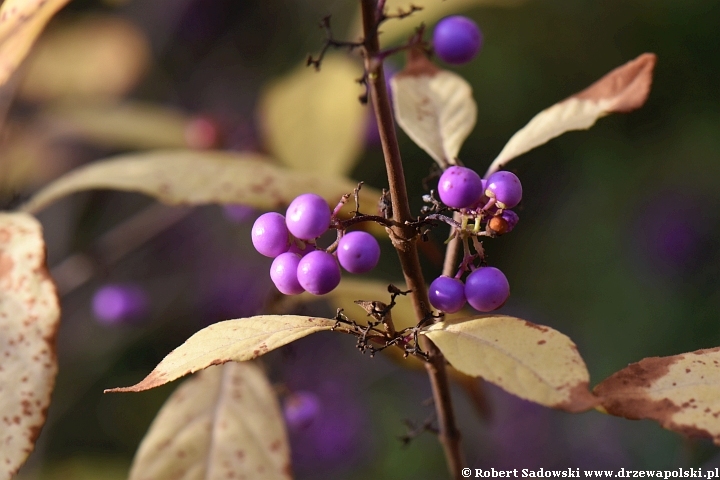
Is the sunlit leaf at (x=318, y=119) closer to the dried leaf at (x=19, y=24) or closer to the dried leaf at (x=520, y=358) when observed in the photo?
the dried leaf at (x=19, y=24)

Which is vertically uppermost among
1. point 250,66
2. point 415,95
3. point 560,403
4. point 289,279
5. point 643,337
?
point 250,66

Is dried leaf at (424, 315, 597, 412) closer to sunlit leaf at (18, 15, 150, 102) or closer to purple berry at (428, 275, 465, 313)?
purple berry at (428, 275, 465, 313)

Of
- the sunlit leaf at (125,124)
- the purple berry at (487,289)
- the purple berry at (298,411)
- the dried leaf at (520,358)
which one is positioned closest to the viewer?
the dried leaf at (520,358)

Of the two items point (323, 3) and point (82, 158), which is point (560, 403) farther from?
point (323, 3)

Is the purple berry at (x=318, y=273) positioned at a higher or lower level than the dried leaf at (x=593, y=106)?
lower

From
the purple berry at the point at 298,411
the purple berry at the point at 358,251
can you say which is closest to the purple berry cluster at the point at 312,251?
the purple berry at the point at 358,251

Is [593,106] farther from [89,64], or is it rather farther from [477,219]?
[89,64]

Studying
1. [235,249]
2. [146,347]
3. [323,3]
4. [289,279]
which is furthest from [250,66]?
[289,279]

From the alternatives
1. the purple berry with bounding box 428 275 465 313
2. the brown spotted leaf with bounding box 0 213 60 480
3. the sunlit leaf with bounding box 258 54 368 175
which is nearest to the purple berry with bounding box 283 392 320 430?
the sunlit leaf with bounding box 258 54 368 175
